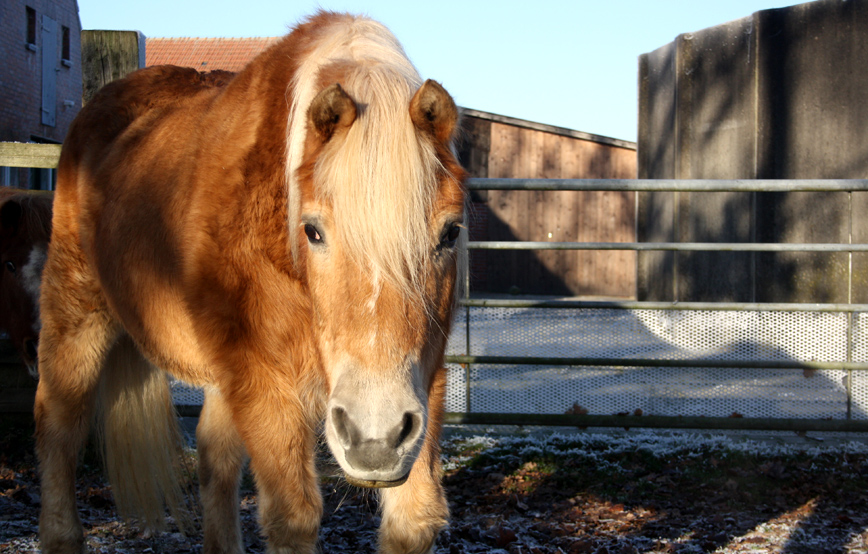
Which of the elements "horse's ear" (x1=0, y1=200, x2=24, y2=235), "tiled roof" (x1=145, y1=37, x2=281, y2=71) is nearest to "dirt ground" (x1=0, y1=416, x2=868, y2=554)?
"horse's ear" (x1=0, y1=200, x2=24, y2=235)

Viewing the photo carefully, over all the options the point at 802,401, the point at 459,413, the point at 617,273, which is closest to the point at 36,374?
the point at 459,413

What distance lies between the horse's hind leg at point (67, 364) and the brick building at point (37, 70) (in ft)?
48.3

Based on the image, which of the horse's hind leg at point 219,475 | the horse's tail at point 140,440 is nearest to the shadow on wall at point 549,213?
the horse's tail at point 140,440

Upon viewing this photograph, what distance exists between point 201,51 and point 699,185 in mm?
23062

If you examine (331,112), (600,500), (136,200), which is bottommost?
(600,500)

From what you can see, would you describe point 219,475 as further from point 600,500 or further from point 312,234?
point 600,500

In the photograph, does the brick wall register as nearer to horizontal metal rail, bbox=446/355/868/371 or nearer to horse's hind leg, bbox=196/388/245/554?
horizontal metal rail, bbox=446/355/868/371

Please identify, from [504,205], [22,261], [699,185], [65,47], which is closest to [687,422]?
[699,185]

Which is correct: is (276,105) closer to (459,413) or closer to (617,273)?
(459,413)

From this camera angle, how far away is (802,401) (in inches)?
174

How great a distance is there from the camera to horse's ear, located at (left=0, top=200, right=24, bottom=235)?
15.1 ft

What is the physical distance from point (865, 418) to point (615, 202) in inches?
562

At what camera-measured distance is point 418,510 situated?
7.15 ft

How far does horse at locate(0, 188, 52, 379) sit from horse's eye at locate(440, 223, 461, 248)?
353 cm
